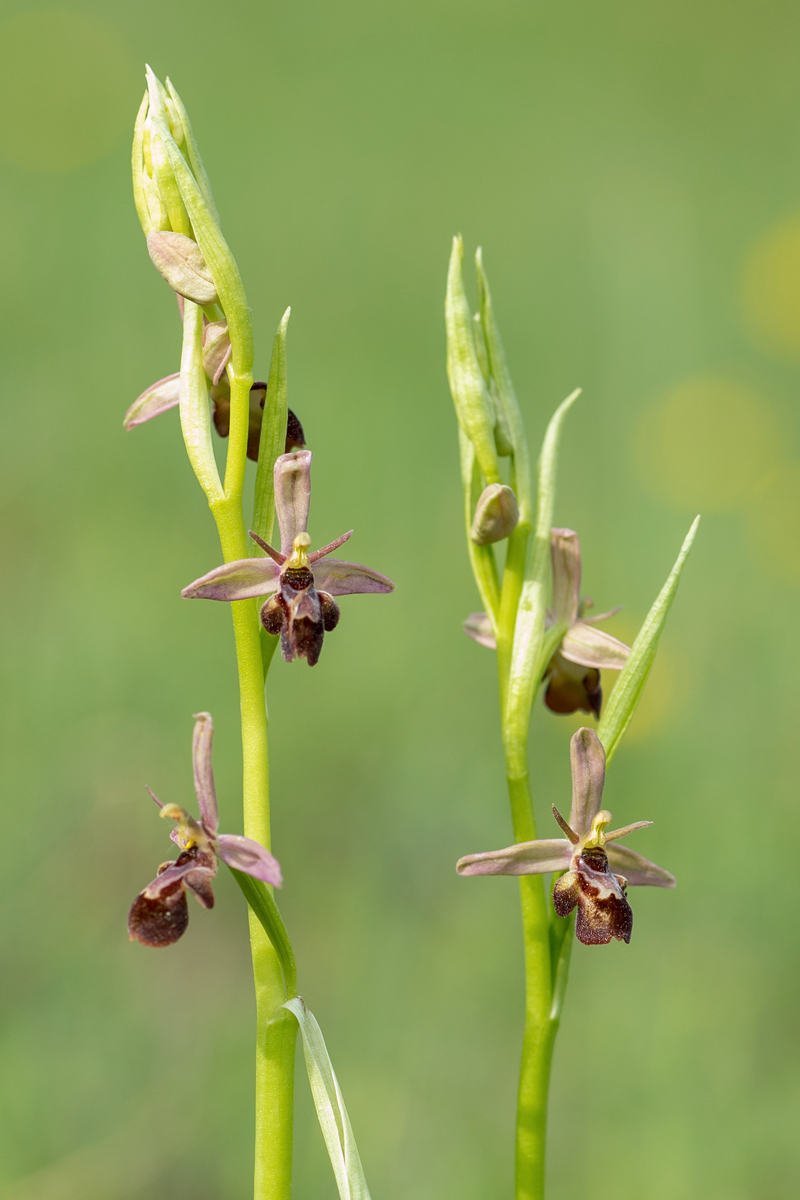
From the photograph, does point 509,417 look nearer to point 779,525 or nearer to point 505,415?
point 505,415

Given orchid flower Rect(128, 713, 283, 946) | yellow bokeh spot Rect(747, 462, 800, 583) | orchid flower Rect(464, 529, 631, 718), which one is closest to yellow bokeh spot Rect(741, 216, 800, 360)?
yellow bokeh spot Rect(747, 462, 800, 583)

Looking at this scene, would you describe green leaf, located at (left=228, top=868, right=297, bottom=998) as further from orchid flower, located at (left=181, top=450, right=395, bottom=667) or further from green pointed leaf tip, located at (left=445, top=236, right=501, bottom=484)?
green pointed leaf tip, located at (left=445, top=236, right=501, bottom=484)

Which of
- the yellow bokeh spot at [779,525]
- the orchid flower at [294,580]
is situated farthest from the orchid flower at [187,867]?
the yellow bokeh spot at [779,525]

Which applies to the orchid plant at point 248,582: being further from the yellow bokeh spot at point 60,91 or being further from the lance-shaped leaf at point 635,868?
the yellow bokeh spot at point 60,91

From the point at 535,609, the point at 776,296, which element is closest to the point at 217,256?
the point at 535,609

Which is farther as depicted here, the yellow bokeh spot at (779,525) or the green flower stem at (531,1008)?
the yellow bokeh spot at (779,525)

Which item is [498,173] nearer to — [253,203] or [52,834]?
[253,203]
